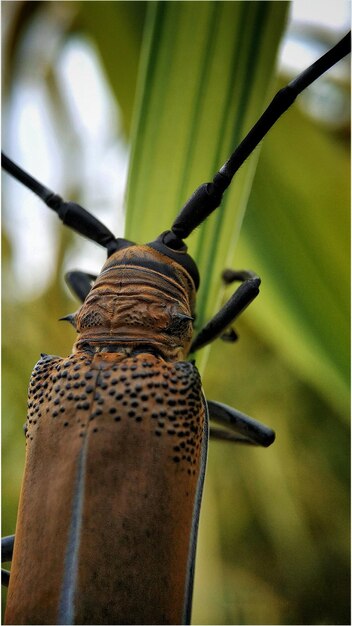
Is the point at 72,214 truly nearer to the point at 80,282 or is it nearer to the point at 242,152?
the point at 80,282

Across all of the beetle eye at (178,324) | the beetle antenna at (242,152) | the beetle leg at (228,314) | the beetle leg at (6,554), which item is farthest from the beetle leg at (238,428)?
the beetle leg at (6,554)

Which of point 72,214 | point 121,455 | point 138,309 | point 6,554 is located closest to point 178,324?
point 138,309

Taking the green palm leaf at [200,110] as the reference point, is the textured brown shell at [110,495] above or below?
below

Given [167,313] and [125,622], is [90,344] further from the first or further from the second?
[125,622]

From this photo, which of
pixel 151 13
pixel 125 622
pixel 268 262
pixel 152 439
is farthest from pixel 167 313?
pixel 151 13

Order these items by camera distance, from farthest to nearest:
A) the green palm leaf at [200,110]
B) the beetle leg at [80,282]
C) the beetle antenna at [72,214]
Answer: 1. the beetle leg at [80,282]
2. the beetle antenna at [72,214]
3. the green palm leaf at [200,110]

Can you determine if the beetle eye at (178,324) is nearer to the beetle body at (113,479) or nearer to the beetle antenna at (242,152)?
the beetle body at (113,479)

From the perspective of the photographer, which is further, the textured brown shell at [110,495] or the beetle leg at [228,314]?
the beetle leg at [228,314]
